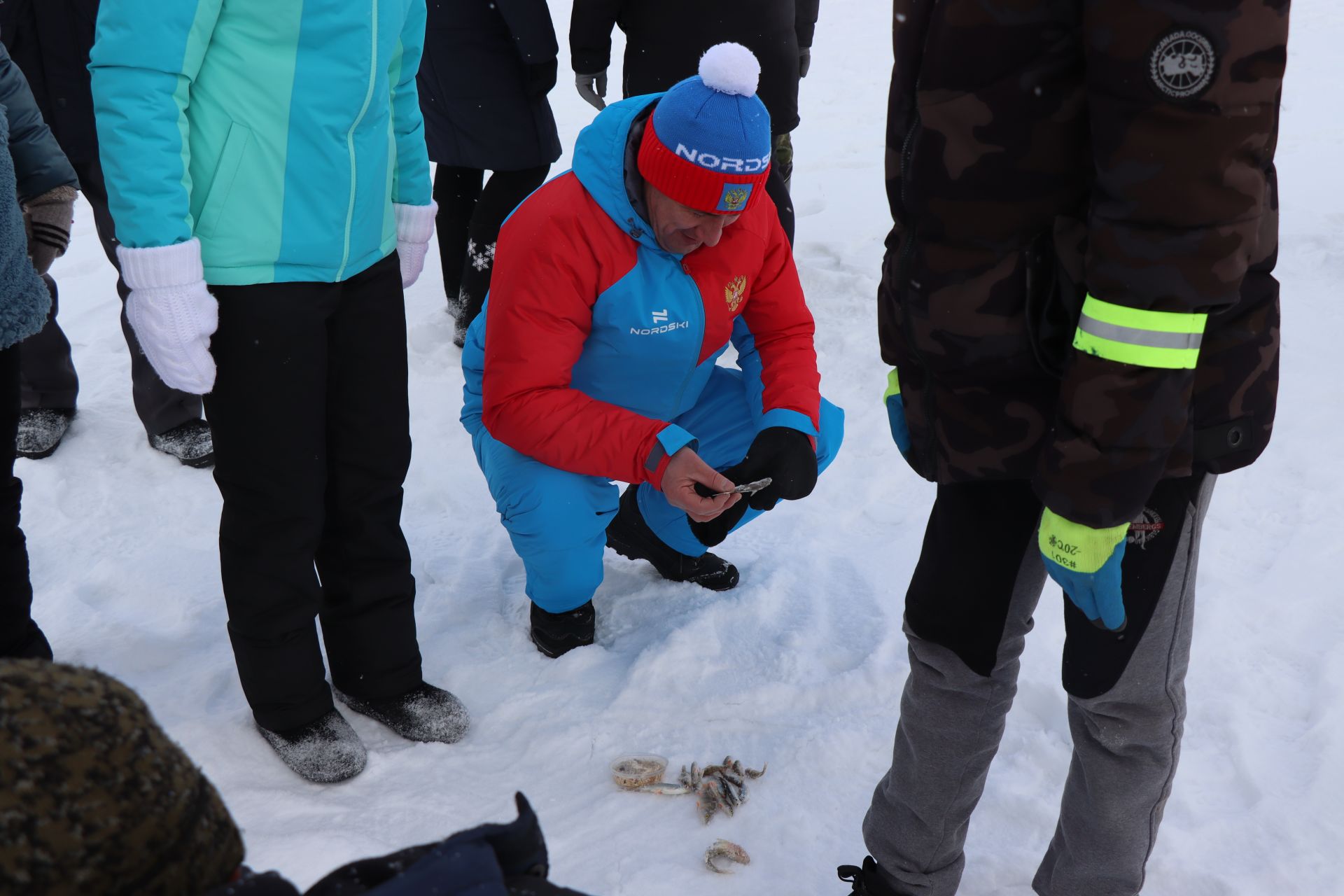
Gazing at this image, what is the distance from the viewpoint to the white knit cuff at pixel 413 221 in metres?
2.19

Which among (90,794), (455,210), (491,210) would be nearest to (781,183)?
(491,210)


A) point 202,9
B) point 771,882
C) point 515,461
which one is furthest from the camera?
point 515,461

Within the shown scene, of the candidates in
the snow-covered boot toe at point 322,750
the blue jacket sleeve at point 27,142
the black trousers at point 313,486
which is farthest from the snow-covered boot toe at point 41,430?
the snow-covered boot toe at point 322,750

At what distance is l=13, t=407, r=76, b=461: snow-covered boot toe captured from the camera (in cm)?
324

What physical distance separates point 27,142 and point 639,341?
123cm

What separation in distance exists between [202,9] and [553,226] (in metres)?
0.77

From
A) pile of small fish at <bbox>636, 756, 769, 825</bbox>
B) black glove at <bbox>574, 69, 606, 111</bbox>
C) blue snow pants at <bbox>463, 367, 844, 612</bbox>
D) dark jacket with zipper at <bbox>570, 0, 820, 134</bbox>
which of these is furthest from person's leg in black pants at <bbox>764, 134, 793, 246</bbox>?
pile of small fish at <bbox>636, 756, 769, 825</bbox>

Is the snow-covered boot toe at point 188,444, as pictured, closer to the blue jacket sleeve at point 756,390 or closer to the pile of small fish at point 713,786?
the blue jacket sleeve at point 756,390

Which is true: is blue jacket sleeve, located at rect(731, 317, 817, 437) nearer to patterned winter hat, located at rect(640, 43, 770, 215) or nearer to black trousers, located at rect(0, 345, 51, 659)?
patterned winter hat, located at rect(640, 43, 770, 215)

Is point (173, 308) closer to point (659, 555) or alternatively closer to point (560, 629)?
point (560, 629)

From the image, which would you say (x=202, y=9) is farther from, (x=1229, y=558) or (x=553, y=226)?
(x=1229, y=558)

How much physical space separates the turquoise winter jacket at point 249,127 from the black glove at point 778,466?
88cm

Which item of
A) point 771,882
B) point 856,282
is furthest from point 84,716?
point 856,282

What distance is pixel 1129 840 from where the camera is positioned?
59.6 inches
